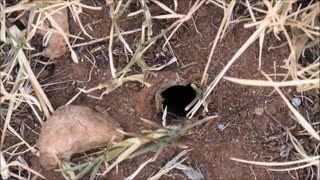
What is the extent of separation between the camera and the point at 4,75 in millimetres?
1821

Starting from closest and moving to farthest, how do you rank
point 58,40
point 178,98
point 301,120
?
1. point 301,120
2. point 58,40
3. point 178,98

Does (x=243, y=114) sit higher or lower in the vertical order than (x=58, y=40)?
lower

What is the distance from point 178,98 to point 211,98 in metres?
0.19

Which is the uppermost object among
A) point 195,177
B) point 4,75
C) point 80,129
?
point 4,75

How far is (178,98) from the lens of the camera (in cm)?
Answer: 196

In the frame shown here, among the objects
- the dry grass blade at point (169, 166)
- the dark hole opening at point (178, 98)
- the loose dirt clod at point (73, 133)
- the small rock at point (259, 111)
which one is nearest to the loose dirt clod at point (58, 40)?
the loose dirt clod at point (73, 133)

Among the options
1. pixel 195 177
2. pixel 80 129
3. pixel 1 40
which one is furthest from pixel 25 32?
pixel 195 177

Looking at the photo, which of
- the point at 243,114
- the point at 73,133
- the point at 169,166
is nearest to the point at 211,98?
the point at 243,114

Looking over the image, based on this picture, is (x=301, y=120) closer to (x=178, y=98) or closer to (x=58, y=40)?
(x=178, y=98)

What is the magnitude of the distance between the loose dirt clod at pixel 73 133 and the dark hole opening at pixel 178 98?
0.64 ft

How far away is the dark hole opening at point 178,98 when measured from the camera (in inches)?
74.3

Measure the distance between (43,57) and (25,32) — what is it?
0.09 metres

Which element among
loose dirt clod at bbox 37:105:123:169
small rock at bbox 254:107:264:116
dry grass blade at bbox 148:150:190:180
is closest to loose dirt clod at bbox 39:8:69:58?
loose dirt clod at bbox 37:105:123:169

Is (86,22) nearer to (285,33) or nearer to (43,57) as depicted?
(43,57)
